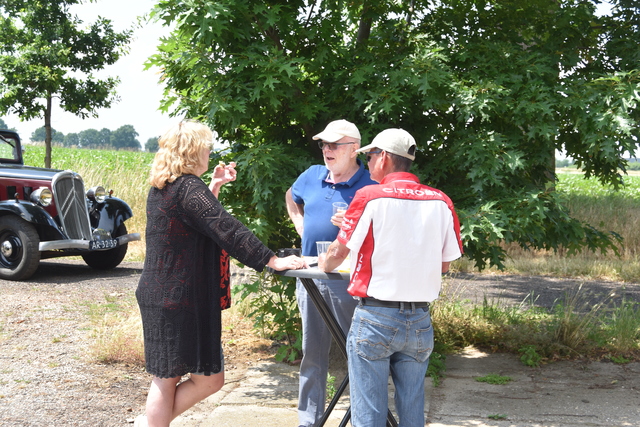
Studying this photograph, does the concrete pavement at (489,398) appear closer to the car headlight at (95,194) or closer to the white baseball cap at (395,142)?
the white baseball cap at (395,142)

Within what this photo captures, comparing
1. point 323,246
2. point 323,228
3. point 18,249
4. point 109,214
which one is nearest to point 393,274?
point 323,246

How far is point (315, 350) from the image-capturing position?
153 inches

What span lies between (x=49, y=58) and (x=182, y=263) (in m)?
13.5

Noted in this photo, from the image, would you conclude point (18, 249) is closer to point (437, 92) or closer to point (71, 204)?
point (71, 204)

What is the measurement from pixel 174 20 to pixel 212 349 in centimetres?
257

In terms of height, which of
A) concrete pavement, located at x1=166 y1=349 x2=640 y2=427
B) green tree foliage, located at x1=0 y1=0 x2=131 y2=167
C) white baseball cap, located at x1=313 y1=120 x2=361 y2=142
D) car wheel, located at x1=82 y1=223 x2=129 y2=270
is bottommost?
concrete pavement, located at x1=166 y1=349 x2=640 y2=427

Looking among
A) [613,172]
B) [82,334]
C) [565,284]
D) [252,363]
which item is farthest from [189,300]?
[565,284]

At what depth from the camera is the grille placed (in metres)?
9.60

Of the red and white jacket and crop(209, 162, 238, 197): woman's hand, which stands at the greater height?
crop(209, 162, 238, 197): woman's hand

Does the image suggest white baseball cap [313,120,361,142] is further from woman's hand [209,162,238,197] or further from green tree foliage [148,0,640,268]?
green tree foliage [148,0,640,268]

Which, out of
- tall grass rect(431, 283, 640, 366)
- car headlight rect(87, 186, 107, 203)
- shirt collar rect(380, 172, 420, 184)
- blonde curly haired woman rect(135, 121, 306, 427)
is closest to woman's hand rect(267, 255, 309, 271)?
blonde curly haired woman rect(135, 121, 306, 427)

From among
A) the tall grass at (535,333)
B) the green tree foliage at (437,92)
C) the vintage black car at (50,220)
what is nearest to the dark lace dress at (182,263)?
the green tree foliage at (437,92)

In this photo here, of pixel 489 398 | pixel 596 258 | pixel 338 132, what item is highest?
pixel 338 132

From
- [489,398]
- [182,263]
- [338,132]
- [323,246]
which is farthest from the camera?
[489,398]
